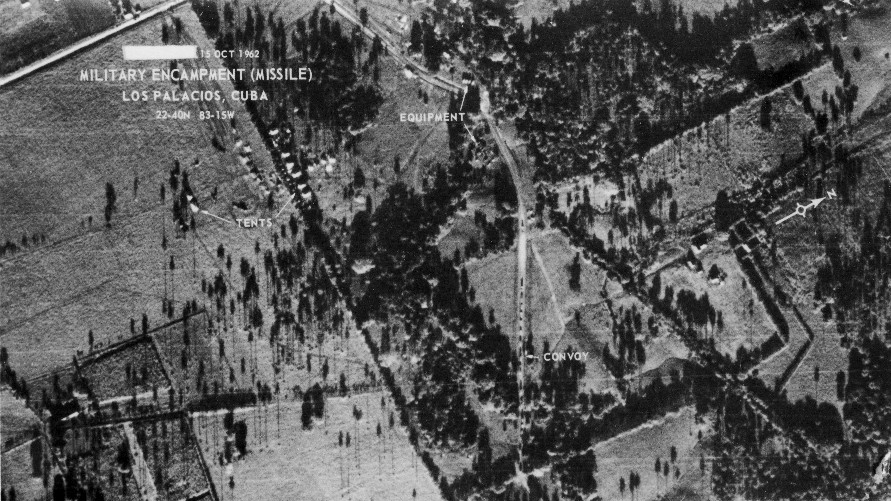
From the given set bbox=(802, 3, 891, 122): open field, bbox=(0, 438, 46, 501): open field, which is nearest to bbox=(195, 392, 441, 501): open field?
bbox=(0, 438, 46, 501): open field

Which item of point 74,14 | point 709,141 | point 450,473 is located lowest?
point 450,473

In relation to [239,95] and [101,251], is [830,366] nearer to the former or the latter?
[239,95]

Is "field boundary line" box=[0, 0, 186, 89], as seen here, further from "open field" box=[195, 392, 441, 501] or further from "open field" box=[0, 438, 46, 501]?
"open field" box=[195, 392, 441, 501]

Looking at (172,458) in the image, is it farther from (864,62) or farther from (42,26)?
(864,62)

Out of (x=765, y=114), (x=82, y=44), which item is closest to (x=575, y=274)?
(x=765, y=114)

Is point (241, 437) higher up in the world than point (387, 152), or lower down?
lower down

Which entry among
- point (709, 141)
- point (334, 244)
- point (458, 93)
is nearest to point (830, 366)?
point (709, 141)
